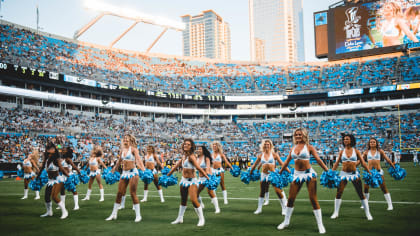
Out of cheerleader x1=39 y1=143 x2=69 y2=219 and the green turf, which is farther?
cheerleader x1=39 y1=143 x2=69 y2=219

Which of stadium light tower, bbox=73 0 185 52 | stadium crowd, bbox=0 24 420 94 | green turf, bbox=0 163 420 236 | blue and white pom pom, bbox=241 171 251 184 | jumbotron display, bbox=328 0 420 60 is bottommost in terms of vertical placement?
A: green turf, bbox=0 163 420 236

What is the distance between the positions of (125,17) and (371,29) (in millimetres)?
39737

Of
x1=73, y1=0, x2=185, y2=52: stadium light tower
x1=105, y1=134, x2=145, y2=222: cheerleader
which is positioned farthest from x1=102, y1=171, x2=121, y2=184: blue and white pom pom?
x1=73, y1=0, x2=185, y2=52: stadium light tower

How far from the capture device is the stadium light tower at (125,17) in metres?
53.8

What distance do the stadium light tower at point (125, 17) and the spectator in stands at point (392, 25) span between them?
1365 inches

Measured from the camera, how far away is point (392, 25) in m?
50.9

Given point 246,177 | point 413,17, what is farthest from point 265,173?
point 413,17

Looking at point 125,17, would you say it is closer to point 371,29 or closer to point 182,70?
point 182,70

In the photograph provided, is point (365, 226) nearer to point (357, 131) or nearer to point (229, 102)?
point (357, 131)

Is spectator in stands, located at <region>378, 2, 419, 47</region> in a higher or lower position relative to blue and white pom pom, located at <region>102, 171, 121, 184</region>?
higher

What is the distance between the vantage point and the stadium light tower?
177 feet

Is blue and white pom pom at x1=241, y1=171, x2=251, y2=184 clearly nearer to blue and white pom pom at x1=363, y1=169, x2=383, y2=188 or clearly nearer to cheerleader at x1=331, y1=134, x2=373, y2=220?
cheerleader at x1=331, y1=134, x2=373, y2=220

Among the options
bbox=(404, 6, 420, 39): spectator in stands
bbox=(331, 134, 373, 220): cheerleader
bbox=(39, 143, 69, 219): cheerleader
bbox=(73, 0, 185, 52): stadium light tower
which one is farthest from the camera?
bbox=(73, 0, 185, 52): stadium light tower

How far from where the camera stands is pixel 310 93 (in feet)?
184
